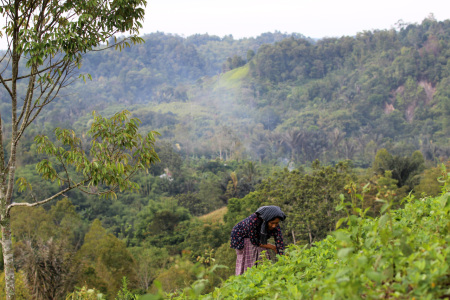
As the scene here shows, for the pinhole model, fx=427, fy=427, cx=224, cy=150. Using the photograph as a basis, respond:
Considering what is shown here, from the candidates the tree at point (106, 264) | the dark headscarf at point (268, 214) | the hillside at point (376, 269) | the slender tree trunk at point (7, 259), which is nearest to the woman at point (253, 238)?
the dark headscarf at point (268, 214)

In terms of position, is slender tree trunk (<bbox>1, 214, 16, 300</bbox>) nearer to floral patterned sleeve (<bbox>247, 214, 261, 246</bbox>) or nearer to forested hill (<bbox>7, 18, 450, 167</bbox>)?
floral patterned sleeve (<bbox>247, 214, 261, 246</bbox>)

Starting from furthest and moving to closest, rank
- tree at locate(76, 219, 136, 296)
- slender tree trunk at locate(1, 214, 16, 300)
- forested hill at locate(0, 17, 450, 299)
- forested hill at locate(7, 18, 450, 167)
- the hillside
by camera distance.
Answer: forested hill at locate(7, 18, 450, 167) → tree at locate(76, 219, 136, 296) → slender tree trunk at locate(1, 214, 16, 300) → forested hill at locate(0, 17, 450, 299) → the hillside

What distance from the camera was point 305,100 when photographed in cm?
6288

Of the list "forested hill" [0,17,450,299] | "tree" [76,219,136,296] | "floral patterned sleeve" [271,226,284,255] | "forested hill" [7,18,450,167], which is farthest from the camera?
"forested hill" [7,18,450,167]

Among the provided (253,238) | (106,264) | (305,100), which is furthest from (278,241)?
(305,100)

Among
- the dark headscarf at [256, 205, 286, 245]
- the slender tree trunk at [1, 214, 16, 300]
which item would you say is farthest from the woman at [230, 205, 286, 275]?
the slender tree trunk at [1, 214, 16, 300]

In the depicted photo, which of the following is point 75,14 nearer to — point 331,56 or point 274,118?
point 274,118

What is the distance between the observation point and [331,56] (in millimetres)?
67688

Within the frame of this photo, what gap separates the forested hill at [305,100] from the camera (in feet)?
149

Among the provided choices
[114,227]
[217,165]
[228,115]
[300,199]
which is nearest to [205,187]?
[114,227]

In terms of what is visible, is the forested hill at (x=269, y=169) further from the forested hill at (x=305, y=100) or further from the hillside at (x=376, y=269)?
the forested hill at (x=305, y=100)

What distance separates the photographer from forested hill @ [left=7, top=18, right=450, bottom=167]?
4541 centimetres

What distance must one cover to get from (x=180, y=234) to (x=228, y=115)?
50.3 metres

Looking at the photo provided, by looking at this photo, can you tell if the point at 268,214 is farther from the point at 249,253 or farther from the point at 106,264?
the point at 106,264
